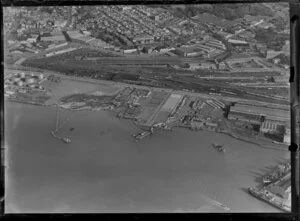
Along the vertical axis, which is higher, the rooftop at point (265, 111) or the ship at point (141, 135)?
the rooftop at point (265, 111)

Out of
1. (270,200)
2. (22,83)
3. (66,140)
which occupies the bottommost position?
(270,200)

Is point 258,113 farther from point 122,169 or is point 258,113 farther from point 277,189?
point 122,169

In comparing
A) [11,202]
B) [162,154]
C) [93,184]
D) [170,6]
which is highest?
[170,6]

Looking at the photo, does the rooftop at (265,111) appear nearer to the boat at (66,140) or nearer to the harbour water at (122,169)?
the harbour water at (122,169)

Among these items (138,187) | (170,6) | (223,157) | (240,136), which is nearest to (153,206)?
(138,187)

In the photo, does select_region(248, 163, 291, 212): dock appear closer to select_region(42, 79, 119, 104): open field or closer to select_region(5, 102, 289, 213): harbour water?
select_region(5, 102, 289, 213): harbour water

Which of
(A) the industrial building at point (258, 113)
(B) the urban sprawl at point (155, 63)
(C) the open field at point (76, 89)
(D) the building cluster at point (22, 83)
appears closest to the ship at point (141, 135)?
(B) the urban sprawl at point (155, 63)

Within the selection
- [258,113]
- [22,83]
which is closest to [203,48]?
[258,113]

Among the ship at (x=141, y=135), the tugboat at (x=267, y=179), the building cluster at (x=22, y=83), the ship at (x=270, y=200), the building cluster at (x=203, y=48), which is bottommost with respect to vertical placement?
the ship at (x=270, y=200)

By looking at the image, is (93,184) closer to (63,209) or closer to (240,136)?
(63,209)
